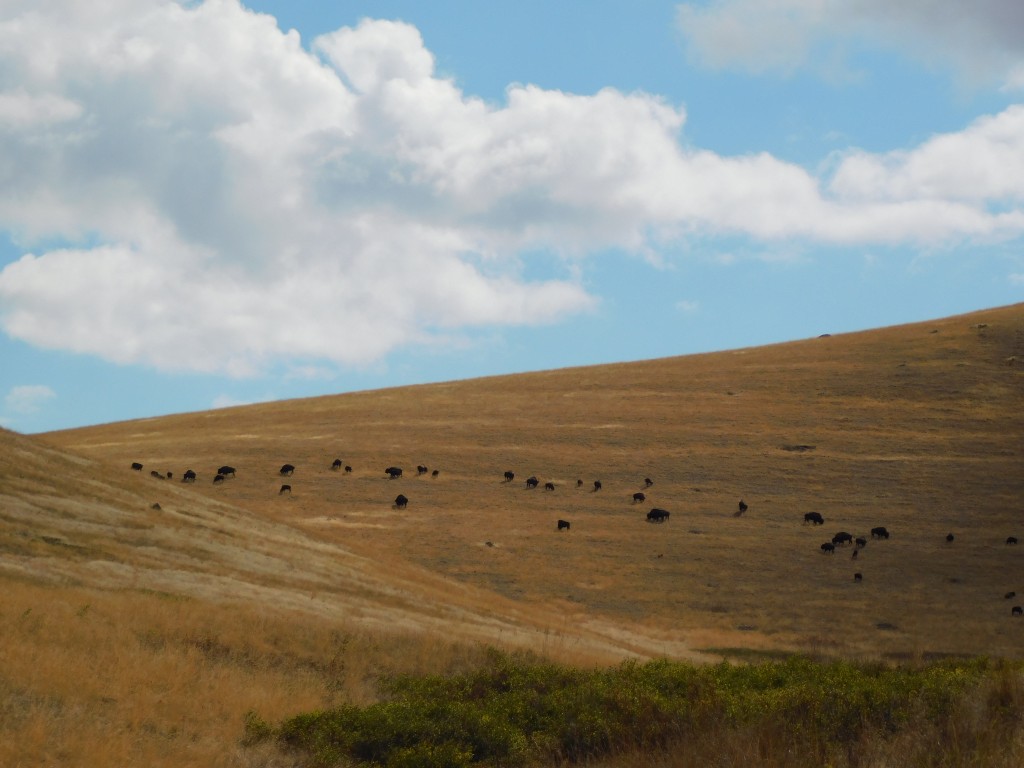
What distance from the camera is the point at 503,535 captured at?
54.9 meters

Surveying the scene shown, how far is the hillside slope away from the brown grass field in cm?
24

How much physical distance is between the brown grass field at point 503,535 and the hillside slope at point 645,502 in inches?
9.5

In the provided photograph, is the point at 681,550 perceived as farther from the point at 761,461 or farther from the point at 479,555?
the point at 761,461

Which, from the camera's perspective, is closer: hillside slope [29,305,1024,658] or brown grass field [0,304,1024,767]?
brown grass field [0,304,1024,767]

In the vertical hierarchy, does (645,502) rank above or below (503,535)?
above

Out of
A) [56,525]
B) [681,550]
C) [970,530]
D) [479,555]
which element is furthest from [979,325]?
[56,525]

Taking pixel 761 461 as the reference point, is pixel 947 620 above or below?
below

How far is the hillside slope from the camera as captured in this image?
3750cm

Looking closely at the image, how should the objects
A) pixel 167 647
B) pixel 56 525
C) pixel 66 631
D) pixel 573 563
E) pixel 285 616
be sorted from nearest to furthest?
pixel 66 631 → pixel 167 647 → pixel 285 616 → pixel 56 525 → pixel 573 563

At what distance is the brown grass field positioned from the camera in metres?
15.8

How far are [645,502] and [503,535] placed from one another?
1156cm

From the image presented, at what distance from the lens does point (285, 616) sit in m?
21.4

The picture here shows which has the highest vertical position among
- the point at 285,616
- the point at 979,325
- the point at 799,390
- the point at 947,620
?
the point at 979,325

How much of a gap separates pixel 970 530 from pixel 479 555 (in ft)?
93.7
